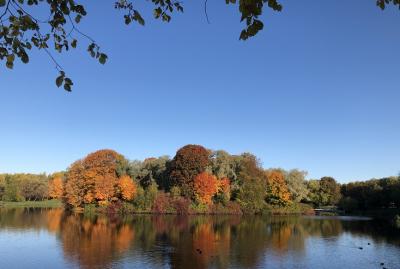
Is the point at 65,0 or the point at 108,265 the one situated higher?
the point at 65,0

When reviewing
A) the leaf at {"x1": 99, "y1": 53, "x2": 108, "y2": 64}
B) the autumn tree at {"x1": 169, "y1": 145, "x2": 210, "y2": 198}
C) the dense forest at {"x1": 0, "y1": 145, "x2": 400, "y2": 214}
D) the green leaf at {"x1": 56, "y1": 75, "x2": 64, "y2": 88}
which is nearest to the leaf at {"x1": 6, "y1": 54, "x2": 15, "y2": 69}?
the green leaf at {"x1": 56, "y1": 75, "x2": 64, "y2": 88}

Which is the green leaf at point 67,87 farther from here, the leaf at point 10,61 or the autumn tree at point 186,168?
the autumn tree at point 186,168

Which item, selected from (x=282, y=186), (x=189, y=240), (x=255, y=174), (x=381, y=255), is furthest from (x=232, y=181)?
(x=381, y=255)

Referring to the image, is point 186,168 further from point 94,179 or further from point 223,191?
point 94,179

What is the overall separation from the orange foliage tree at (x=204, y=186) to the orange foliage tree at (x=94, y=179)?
13.9 m

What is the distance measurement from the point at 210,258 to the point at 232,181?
47497 mm

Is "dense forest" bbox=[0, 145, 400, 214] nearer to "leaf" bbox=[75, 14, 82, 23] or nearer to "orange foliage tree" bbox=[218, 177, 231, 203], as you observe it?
"orange foliage tree" bbox=[218, 177, 231, 203]

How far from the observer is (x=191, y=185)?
69.6 metres

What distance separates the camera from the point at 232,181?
75500mm

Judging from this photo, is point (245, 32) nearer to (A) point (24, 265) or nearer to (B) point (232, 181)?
(A) point (24, 265)

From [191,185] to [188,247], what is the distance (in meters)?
36.7

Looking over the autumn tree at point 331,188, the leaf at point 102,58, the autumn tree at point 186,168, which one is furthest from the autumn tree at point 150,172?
the leaf at point 102,58

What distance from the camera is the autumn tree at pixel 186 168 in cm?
6988

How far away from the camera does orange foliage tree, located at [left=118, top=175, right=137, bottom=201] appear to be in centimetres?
6769
